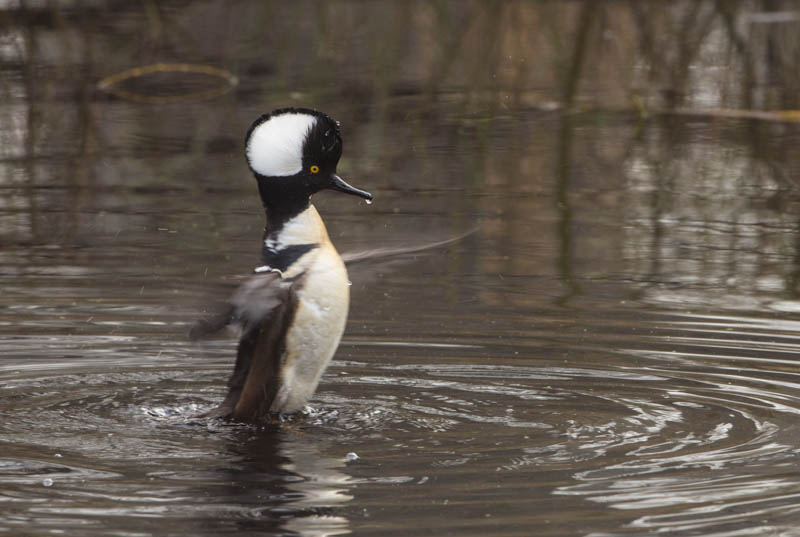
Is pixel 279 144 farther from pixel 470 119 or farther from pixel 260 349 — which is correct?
pixel 470 119

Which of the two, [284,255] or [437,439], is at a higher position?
[284,255]

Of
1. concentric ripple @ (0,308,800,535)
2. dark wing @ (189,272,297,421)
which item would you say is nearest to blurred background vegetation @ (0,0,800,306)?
concentric ripple @ (0,308,800,535)

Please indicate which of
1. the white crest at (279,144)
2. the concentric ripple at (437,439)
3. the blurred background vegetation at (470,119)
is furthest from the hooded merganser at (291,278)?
the blurred background vegetation at (470,119)

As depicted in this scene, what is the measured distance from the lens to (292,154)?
538cm

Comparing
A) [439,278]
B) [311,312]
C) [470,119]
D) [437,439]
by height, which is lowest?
[437,439]

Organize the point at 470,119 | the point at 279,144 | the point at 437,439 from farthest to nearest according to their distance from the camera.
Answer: the point at 470,119 → the point at 279,144 → the point at 437,439

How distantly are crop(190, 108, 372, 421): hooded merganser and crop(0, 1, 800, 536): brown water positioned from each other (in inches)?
6.4

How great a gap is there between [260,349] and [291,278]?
0.90ft

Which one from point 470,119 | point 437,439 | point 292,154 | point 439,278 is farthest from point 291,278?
point 470,119

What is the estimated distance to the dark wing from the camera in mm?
5195

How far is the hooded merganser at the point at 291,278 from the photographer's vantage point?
17.5 feet

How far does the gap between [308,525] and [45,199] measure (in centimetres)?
561

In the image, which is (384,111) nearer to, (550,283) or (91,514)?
(550,283)

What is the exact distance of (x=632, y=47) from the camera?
50.1 feet
